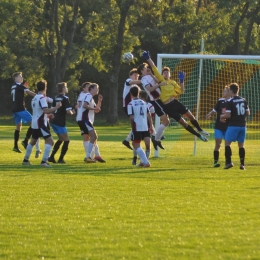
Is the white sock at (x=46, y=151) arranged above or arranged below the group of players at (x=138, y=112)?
below

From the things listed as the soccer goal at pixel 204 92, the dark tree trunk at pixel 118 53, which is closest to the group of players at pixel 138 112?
the soccer goal at pixel 204 92

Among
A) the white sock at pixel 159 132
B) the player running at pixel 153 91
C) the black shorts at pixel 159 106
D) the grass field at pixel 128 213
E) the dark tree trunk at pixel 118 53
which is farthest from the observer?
the dark tree trunk at pixel 118 53

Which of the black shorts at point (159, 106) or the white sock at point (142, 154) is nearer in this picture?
the white sock at point (142, 154)

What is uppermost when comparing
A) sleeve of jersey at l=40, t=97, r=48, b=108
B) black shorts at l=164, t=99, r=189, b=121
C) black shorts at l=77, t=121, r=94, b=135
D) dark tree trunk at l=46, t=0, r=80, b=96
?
dark tree trunk at l=46, t=0, r=80, b=96

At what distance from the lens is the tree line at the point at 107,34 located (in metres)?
52.0

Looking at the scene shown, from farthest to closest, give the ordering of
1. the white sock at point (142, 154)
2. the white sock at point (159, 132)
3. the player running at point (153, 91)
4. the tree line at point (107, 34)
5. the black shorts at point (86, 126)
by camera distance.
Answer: the tree line at point (107, 34), the white sock at point (159, 132), the player running at point (153, 91), the black shorts at point (86, 126), the white sock at point (142, 154)

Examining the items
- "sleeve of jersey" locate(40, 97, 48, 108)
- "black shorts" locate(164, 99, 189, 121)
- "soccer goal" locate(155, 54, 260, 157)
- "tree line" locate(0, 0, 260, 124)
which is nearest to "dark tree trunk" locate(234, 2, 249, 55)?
"tree line" locate(0, 0, 260, 124)

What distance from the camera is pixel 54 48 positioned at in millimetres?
54531

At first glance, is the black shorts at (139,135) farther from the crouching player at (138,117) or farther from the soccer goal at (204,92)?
the soccer goal at (204,92)

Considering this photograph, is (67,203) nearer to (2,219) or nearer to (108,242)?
(2,219)

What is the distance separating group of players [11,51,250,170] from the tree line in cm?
3111

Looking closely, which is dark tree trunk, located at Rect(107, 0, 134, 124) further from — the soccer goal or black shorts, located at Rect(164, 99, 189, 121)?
black shorts, located at Rect(164, 99, 189, 121)

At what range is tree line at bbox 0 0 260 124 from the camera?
5203 centimetres

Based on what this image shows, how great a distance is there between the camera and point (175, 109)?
61.0 ft
